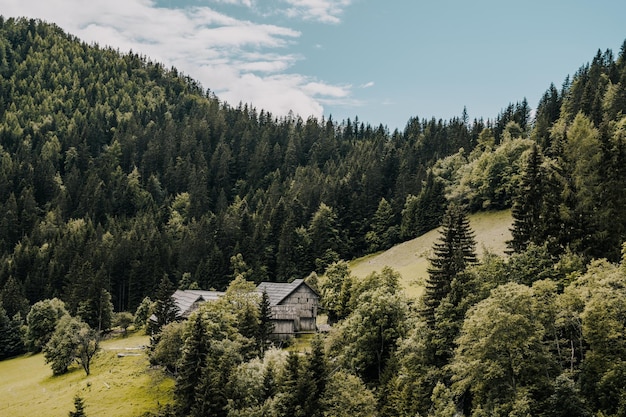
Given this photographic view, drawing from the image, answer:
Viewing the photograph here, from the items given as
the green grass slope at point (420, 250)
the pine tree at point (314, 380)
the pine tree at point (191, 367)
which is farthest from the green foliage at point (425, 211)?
the pine tree at point (314, 380)

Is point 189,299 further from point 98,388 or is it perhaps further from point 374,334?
point 374,334

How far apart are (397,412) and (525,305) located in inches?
651

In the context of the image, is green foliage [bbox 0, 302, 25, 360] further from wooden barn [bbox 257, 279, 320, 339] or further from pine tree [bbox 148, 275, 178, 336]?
wooden barn [bbox 257, 279, 320, 339]

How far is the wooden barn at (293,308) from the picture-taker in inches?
2980

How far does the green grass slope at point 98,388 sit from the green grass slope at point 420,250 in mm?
37281

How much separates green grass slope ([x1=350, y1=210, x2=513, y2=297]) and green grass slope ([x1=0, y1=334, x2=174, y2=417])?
122ft

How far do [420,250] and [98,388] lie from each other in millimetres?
64525

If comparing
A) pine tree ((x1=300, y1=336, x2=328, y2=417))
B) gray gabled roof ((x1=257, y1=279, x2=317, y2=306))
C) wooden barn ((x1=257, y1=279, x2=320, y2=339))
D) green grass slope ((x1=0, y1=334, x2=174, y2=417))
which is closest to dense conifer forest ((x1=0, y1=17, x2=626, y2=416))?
pine tree ((x1=300, y1=336, x2=328, y2=417))

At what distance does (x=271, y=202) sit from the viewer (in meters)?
157

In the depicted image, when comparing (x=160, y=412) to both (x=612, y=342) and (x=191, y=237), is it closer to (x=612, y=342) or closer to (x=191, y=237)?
(x=612, y=342)

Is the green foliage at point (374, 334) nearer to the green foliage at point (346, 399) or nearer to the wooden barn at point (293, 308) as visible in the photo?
the green foliage at point (346, 399)

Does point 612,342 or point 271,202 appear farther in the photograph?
point 271,202

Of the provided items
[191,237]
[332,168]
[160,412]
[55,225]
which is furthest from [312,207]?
[160,412]

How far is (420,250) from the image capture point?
107 meters
